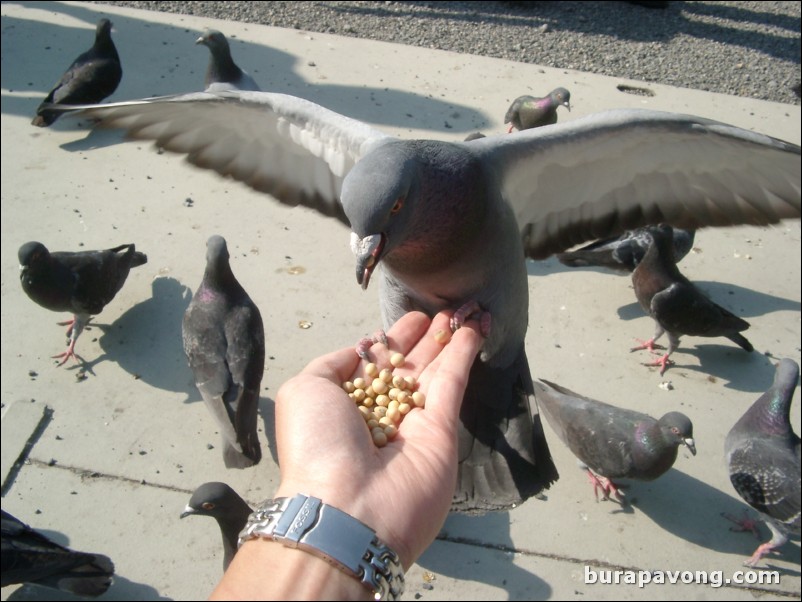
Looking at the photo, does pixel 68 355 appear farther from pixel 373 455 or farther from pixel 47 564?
pixel 373 455

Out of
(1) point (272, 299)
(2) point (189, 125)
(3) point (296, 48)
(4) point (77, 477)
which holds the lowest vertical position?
(4) point (77, 477)

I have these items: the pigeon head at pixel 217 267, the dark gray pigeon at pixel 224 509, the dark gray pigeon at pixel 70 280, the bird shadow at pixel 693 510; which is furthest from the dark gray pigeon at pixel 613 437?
the dark gray pigeon at pixel 70 280

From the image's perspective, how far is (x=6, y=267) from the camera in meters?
4.37

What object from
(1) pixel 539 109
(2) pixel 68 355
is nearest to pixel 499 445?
(2) pixel 68 355

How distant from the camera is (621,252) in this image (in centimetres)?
421

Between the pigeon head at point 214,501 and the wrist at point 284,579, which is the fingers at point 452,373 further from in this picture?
the pigeon head at point 214,501

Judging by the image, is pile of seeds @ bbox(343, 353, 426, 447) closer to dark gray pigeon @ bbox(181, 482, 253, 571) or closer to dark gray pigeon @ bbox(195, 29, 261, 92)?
dark gray pigeon @ bbox(181, 482, 253, 571)

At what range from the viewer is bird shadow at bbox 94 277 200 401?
376cm

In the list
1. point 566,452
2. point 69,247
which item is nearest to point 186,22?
point 69,247

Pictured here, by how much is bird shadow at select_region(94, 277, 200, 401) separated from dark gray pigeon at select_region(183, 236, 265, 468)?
40 cm

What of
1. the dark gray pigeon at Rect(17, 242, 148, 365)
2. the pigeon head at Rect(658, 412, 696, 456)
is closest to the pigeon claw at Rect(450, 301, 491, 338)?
the pigeon head at Rect(658, 412, 696, 456)

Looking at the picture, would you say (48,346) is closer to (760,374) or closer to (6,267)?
(6,267)

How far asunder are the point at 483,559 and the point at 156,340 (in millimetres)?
2017

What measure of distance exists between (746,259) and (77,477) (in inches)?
156
